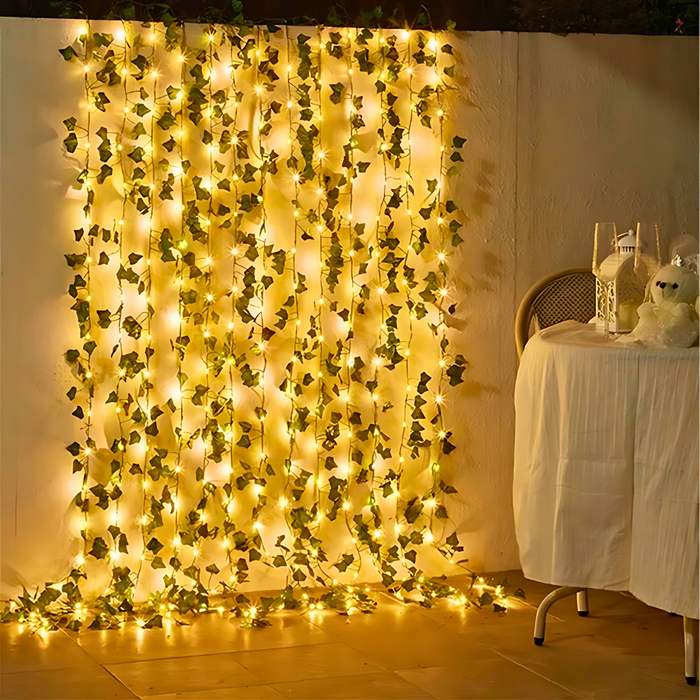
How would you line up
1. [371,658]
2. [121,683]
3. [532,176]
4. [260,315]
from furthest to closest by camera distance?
[532,176] < [260,315] < [371,658] < [121,683]

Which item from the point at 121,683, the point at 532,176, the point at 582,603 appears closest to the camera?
the point at 121,683

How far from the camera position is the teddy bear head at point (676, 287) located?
2865 mm

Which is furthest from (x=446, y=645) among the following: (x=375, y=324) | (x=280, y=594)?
(x=375, y=324)

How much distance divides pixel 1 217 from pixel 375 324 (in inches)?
48.5

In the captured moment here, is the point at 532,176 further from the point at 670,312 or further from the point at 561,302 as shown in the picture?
the point at 670,312

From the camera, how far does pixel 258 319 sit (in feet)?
11.5

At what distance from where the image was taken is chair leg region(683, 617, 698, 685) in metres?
2.81

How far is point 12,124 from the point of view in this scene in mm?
3227

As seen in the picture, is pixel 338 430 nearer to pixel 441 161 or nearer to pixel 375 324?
pixel 375 324

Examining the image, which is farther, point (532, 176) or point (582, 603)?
point (532, 176)

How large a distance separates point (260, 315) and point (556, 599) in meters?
1.27

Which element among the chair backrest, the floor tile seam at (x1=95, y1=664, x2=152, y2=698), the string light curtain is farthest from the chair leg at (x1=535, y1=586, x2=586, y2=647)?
the floor tile seam at (x1=95, y1=664, x2=152, y2=698)

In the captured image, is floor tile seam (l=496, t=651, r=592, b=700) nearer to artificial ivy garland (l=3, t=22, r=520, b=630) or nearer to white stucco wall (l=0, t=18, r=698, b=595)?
artificial ivy garland (l=3, t=22, r=520, b=630)

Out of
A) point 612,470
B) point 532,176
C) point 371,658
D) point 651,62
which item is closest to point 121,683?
point 371,658
